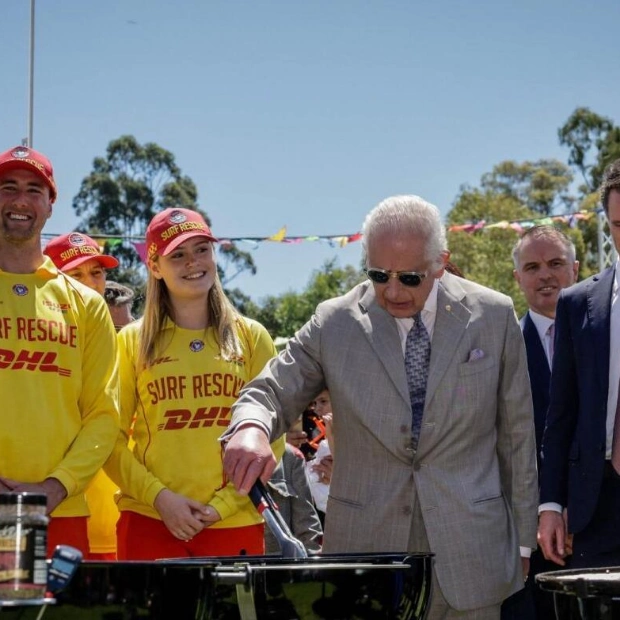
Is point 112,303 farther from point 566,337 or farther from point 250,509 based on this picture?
point 566,337

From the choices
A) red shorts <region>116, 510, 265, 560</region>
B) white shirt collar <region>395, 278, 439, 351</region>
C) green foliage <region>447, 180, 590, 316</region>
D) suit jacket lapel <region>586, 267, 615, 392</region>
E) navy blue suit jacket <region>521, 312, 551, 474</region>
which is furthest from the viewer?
green foliage <region>447, 180, 590, 316</region>

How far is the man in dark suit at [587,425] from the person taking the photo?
416 cm

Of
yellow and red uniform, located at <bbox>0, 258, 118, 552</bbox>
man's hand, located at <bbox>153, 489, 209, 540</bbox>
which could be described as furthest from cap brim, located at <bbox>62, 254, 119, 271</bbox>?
man's hand, located at <bbox>153, 489, 209, 540</bbox>

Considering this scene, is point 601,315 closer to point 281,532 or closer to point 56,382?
point 281,532

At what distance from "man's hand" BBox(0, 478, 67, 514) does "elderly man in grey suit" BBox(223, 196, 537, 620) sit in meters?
0.93

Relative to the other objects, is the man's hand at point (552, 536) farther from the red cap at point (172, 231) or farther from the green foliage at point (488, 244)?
the green foliage at point (488, 244)

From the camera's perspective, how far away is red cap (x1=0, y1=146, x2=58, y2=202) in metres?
4.69

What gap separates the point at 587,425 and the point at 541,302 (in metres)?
1.99

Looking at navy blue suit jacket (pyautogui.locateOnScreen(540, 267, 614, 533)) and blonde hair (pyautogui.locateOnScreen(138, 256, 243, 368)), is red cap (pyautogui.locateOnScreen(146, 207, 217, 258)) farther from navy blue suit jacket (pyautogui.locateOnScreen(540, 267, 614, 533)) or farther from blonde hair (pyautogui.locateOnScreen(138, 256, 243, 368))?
navy blue suit jacket (pyautogui.locateOnScreen(540, 267, 614, 533))

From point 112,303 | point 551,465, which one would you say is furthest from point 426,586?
point 112,303

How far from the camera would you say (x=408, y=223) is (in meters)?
3.84

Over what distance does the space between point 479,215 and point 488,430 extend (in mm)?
46126

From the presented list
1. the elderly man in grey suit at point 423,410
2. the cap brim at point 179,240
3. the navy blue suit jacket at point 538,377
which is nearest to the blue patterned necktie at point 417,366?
the elderly man in grey suit at point 423,410

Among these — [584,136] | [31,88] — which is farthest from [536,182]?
[31,88]
